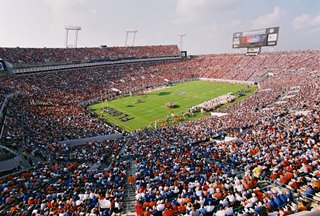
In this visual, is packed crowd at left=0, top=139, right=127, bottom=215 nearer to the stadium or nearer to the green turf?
the stadium

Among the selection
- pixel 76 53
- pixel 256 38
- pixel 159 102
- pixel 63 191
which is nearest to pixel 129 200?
pixel 63 191

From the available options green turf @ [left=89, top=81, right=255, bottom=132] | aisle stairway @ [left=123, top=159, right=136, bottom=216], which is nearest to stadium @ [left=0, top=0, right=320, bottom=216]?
aisle stairway @ [left=123, top=159, right=136, bottom=216]

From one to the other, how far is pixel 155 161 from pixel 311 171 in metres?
9.56

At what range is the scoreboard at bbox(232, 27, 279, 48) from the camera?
72.2m

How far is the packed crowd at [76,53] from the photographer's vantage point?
206 ft

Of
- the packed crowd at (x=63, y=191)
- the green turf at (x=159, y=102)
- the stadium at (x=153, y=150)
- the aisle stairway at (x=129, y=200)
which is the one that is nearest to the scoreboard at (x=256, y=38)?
the stadium at (x=153, y=150)

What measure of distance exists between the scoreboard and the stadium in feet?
40.5

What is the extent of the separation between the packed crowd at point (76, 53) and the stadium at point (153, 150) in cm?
94

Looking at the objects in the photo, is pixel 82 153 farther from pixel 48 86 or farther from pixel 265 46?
pixel 265 46

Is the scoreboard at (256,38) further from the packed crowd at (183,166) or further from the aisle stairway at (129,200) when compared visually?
the aisle stairway at (129,200)

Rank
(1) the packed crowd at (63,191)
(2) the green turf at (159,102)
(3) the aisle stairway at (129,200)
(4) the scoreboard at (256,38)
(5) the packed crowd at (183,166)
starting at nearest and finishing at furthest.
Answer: (5) the packed crowd at (183,166)
(1) the packed crowd at (63,191)
(3) the aisle stairway at (129,200)
(2) the green turf at (159,102)
(4) the scoreboard at (256,38)

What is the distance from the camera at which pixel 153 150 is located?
21594 mm

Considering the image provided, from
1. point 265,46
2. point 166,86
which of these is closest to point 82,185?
point 166,86

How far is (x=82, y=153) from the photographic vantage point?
22.5 meters
